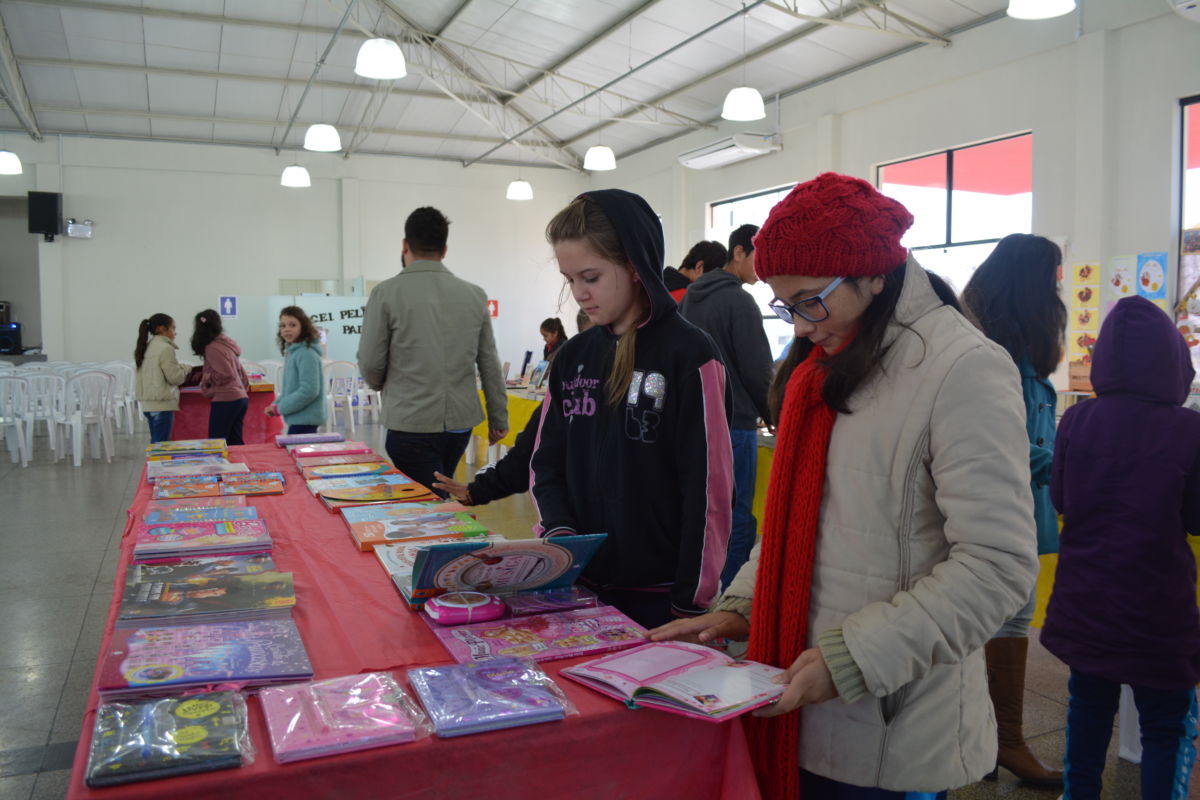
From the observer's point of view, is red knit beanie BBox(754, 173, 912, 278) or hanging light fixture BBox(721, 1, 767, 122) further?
hanging light fixture BBox(721, 1, 767, 122)

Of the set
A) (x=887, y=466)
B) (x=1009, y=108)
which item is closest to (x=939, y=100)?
(x=1009, y=108)

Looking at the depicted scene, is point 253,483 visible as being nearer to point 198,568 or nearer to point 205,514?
point 205,514

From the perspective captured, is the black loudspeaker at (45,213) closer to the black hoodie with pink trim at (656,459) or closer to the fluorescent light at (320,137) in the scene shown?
the fluorescent light at (320,137)

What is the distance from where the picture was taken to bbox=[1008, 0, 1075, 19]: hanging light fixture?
4.61 metres

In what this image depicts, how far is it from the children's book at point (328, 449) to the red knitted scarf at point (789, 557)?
2114 mm

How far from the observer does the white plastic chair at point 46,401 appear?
7.89 meters

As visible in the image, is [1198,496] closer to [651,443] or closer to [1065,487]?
[1065,487]

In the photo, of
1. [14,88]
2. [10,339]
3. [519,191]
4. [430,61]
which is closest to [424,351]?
[519,191]

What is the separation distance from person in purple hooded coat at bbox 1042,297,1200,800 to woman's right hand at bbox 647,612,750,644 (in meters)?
0.97

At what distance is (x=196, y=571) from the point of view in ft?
5.25

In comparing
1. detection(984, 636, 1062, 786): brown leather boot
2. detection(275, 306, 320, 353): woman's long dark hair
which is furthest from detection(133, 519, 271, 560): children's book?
detection(275, 306, 320, 353): woman's long dark hair

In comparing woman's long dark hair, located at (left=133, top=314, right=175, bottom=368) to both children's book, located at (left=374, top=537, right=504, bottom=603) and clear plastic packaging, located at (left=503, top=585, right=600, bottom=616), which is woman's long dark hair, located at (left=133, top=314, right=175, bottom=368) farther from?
clear plastic packaging, located at (left=503, top=585, right=600, bottom=616)

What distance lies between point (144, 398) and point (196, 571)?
4958 mm

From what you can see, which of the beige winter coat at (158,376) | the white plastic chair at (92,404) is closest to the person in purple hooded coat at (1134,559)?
the beige winter coat at (158,376)
